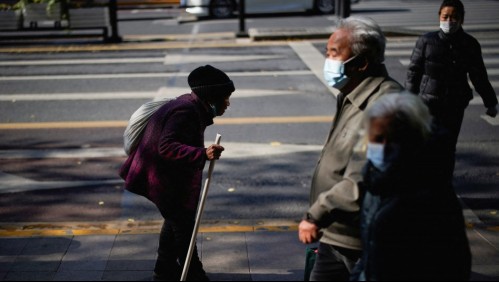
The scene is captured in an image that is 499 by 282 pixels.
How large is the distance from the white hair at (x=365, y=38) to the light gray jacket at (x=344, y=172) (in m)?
0.10

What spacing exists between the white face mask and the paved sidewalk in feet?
5.97

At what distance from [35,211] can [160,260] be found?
251cm

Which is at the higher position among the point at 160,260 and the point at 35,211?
the point at 160,260

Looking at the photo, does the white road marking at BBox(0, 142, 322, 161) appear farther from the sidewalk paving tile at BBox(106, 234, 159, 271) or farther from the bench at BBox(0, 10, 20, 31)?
the bench at BBox(0, 10, 20, 31)

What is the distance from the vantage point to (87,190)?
7613 millimetres

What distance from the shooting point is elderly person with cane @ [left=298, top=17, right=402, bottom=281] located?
3467 mm

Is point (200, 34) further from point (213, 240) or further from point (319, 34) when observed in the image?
point (213, 240)

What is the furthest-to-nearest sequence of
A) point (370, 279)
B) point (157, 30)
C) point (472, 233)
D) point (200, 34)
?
1. point (157, 30)
2. point (200, 34)
3. point (472, 233)
4. point (370, 279)

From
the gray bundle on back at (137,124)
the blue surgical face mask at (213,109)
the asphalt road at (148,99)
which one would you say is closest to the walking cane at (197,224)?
the blue surgical face mask at (213,109)

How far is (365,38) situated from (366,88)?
0.82 feet

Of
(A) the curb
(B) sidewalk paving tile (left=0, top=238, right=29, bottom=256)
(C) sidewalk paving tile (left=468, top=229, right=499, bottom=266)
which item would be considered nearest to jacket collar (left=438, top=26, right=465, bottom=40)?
(C) sidewalk paving tile (left=468, top=229, right=499, bottom=266)

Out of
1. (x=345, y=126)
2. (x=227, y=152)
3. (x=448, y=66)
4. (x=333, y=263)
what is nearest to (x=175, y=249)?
(x=333, y=263)

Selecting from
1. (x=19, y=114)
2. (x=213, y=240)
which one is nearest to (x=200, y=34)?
(x=19, y=114)

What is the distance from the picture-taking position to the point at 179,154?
4.43 m
